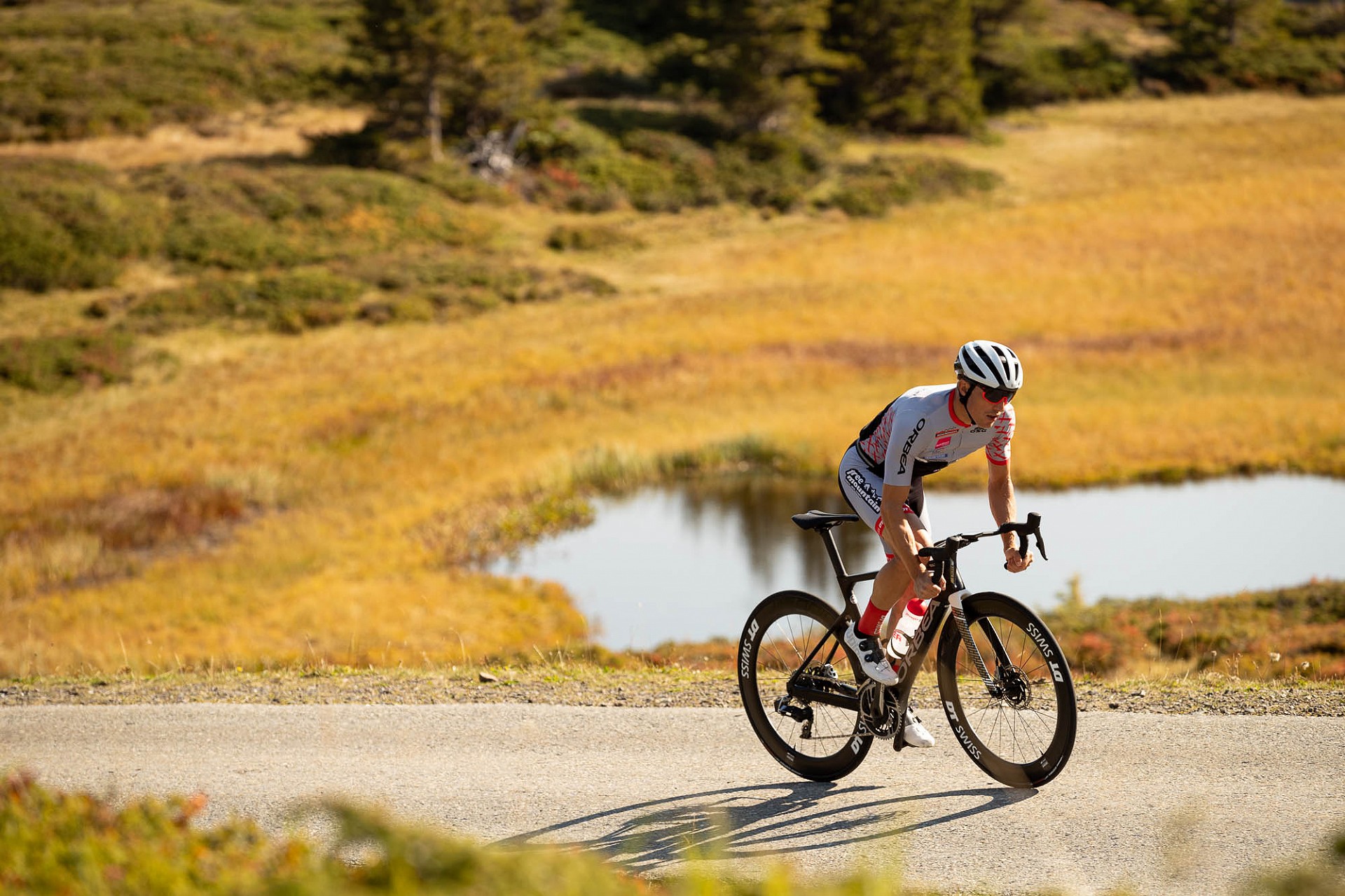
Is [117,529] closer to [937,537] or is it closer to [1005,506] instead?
[937,537]

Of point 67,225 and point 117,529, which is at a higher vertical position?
point 67,225

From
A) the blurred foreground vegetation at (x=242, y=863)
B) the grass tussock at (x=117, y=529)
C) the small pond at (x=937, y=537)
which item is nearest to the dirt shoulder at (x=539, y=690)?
the blurred foreground vegetation at (x=242, y=863)

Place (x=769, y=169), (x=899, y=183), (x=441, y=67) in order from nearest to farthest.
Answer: (x=441, y=67)
(x=899, y=183)
(x=769, y=169)

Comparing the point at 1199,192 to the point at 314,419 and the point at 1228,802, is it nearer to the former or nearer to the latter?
the point at 314,419

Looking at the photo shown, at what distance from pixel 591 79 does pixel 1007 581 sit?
2302 inches

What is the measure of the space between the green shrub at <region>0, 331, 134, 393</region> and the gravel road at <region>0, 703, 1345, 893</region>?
25757 mm

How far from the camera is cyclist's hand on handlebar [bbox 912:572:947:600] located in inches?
236

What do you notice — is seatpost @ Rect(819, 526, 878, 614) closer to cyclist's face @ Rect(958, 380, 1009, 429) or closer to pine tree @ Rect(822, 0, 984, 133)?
cyclist's face @ Rect(958, 380, 1009, 429)

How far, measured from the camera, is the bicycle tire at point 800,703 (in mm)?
6672

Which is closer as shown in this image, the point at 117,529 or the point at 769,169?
the point at 117,529

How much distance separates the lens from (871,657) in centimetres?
640

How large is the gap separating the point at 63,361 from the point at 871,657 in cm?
3133

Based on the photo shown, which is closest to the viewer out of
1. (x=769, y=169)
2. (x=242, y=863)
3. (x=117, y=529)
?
(x=242, y=863)

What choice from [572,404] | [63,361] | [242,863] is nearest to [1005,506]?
[242,863]
